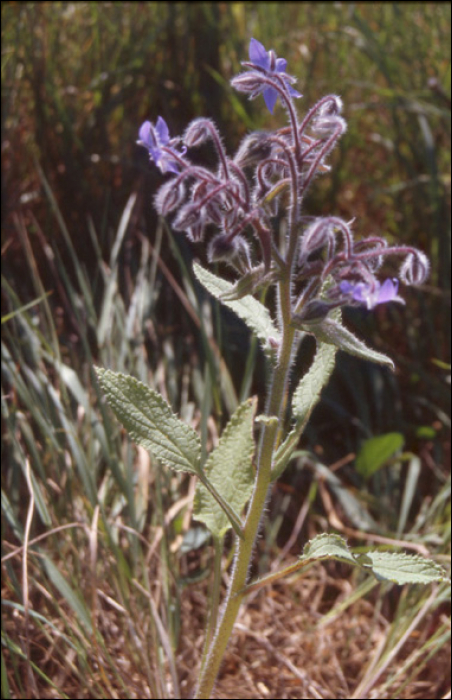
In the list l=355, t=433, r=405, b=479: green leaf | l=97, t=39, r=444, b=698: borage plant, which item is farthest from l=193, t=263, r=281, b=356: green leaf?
l=355, t=433, r=405, b=479: green leaf

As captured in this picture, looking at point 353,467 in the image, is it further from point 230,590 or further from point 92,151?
point 92,151

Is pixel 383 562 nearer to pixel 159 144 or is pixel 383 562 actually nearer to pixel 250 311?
pixel 250 311

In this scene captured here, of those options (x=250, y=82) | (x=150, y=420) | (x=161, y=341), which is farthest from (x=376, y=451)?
(x=250, y=82)

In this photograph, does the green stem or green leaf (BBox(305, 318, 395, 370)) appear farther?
the green stem

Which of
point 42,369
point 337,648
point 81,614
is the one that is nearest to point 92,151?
point 42,369

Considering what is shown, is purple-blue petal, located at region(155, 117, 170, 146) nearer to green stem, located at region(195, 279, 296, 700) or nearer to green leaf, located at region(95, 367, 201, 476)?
green stem, located at region(195, 279, 296, 700)

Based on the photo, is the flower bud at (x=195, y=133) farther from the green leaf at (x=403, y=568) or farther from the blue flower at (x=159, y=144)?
the green leaf at (x=403, y=568)
